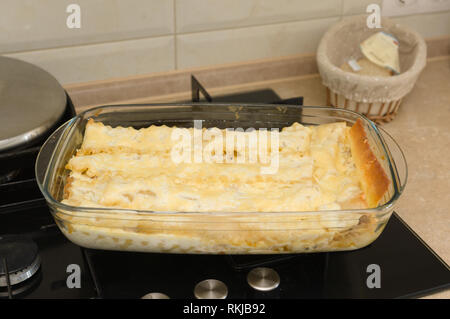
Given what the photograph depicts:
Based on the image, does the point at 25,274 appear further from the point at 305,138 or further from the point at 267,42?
the point at 267,42

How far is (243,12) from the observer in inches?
48.8

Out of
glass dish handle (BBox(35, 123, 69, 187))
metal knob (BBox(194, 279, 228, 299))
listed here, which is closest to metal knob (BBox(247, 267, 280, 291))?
metal knob (BBox(194, 279, 228, 299))

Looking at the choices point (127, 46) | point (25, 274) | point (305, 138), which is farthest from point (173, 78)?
point (25, 274)

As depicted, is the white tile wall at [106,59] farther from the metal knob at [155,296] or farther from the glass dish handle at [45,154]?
the metal knob at [155,296]

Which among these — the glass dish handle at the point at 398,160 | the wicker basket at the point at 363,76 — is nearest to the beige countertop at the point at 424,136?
the wicker basket at the point at 363,76

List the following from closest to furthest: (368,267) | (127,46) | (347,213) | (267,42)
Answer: (347,213)
(368,267)
(127,46)
(267,42)

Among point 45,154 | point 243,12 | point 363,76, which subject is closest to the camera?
point 45,154

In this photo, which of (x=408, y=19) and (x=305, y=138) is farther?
(x=408, y=19)

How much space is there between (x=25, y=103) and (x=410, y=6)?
0.96 meters

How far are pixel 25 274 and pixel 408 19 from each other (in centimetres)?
110

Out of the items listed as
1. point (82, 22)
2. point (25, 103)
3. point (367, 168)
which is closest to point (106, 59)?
point (82, 22)

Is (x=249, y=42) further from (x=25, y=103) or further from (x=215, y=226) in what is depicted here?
(x=215, y=226)

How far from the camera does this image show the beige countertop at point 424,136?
3.14 ft
